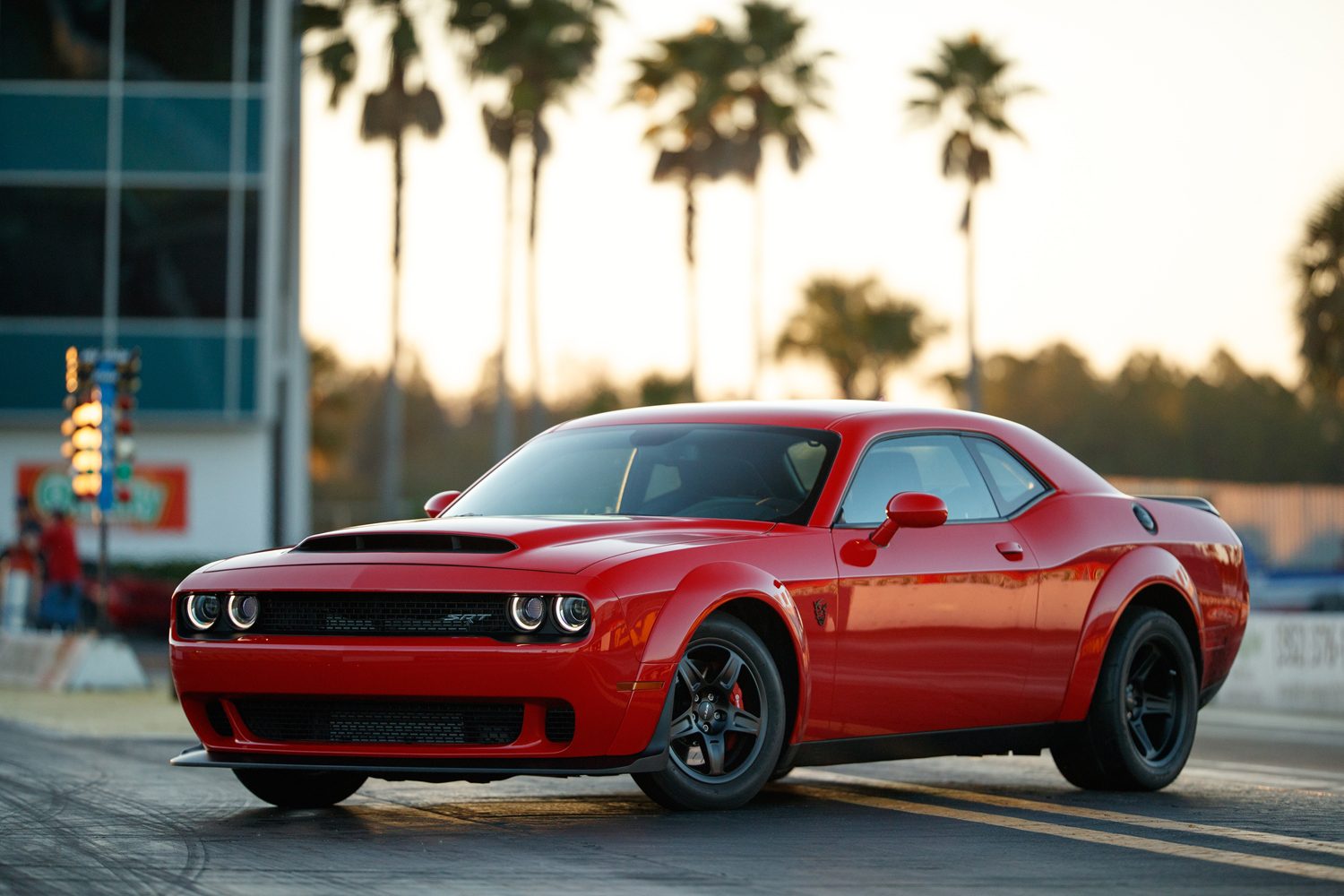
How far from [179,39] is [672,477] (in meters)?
29.6

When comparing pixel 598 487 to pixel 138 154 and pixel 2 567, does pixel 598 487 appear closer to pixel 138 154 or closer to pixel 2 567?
pixel 2 567

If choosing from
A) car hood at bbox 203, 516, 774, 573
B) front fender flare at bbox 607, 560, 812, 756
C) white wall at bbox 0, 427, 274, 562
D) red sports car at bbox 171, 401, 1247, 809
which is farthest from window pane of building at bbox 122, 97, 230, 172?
front fender flare at bbox 607, 560, 812, 756

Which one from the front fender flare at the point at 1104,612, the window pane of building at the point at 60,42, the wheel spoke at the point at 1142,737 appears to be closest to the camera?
the front fender flare at the point at 1104,612

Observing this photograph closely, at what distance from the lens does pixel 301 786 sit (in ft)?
23.9

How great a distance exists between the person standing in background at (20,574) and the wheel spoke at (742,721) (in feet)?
53.9

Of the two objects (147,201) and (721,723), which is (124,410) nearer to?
(721,723)

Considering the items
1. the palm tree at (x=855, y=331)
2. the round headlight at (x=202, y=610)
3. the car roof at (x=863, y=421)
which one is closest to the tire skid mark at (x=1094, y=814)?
the car roof at (x=863, y=421)

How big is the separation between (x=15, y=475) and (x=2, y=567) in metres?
13.8

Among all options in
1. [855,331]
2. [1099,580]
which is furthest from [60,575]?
[855,331]

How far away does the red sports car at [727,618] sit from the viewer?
6320 millimetres

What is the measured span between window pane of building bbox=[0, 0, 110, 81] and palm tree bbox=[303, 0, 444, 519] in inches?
232

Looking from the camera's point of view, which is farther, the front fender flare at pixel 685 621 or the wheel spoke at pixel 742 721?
the wheel spoke at pixel 742 721

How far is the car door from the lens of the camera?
23.5 ft

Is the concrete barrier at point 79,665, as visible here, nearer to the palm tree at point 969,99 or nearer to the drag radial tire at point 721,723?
the drag radial tire at point 721,723
